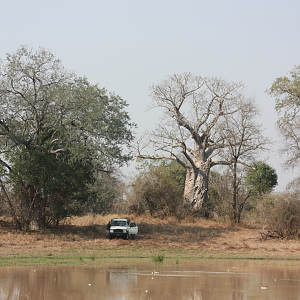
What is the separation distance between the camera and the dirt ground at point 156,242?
58.9 ft

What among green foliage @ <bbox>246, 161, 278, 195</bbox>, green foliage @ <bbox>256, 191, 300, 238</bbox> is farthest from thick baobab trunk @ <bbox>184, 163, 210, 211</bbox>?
green foliage @ <bbox>246, 161, 278, 195</bbox>

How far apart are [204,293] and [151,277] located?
2.34 m

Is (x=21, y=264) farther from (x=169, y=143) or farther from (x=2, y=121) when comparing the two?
(x=169, y=143)

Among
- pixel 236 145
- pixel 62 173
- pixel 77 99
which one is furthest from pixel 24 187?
pixel 236 145

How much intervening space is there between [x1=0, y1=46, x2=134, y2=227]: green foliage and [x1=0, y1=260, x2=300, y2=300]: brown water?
9174mm

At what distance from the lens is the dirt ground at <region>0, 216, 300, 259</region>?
17953 millimetres

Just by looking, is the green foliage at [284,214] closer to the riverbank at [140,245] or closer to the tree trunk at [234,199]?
the riverbank at [140,245]

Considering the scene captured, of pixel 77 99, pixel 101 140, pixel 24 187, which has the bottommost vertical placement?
pixel 24 187

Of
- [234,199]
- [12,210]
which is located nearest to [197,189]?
[234,199]

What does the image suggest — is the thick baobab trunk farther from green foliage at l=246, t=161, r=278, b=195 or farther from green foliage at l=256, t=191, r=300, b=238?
green foliage at l=246, t=161, r=278, b=195

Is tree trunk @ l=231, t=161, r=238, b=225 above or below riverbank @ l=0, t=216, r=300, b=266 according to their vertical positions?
above

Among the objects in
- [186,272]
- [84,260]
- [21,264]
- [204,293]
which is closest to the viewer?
[204,293]

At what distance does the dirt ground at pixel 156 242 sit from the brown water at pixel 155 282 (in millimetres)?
4095

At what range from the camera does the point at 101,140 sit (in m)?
22.1
